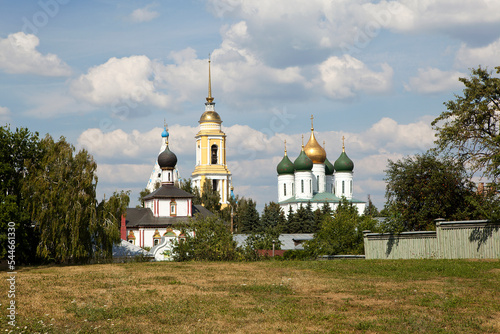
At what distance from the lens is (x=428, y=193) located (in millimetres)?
30203

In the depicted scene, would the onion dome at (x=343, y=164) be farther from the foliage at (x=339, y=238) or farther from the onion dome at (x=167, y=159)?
the foliage at (x=339, y=238)

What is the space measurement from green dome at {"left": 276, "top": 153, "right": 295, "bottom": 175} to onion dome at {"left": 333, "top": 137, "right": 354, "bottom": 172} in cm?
824

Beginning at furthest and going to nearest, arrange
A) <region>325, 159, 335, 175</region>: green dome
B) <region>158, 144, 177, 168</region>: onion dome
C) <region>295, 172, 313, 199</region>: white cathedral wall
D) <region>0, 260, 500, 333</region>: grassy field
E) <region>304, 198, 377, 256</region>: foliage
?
<region>325, 159, 335, 175</region>: green dome → <region>295, 172, 313, 199</region>: white cathedral wall → <region>158, 144, 177, 168</region>: onion dome → <region>304, 198, 377, 256</region>: foliage → <region>0, 260, 500, 333</region>: grassy field

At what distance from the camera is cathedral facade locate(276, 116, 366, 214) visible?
11088 cm

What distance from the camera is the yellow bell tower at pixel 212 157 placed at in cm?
9569

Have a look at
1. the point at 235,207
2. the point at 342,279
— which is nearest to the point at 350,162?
the point at 235,207

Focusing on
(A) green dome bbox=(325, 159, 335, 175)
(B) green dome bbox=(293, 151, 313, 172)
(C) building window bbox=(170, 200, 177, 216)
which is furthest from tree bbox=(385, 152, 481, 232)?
(A) green dome bbox=(325, 159, 335, 175)

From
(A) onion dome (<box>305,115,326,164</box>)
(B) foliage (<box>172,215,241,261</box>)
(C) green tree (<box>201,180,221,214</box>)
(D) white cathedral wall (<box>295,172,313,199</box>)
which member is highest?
(A) onion dome (<box>305,115,326,164</box>)

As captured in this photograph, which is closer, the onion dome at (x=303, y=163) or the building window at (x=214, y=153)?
the building window at (x=214, y=153)

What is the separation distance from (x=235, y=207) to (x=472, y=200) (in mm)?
71752

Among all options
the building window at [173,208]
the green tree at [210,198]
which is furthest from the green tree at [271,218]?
the building window at [173,208]

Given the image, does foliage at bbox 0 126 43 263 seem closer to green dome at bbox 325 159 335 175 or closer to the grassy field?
the grassy field

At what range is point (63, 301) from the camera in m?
15.9

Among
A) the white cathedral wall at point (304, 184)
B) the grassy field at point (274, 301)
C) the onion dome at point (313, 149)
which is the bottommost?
the grassy field at point (274, 301)
